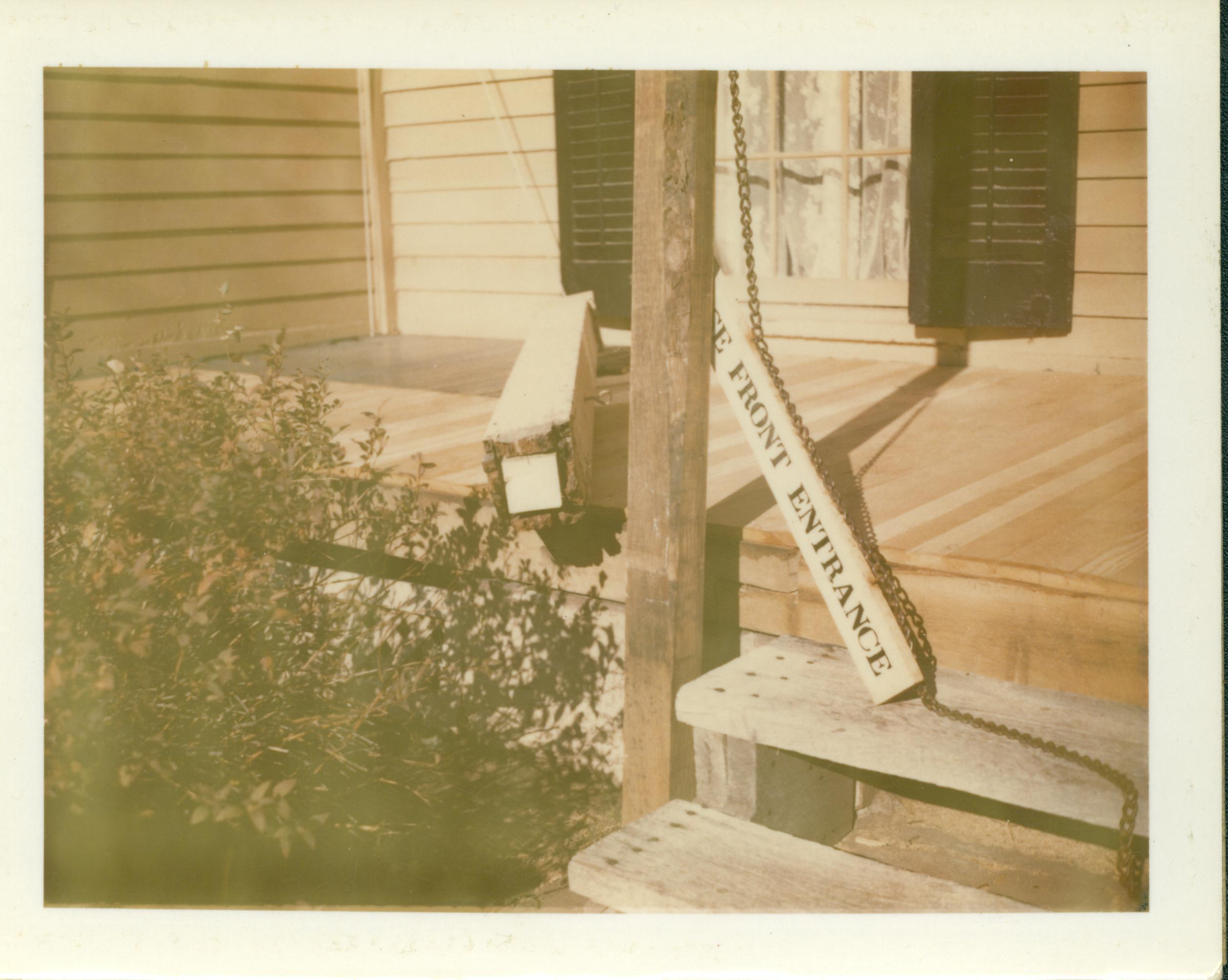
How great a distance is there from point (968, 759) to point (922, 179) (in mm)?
2813

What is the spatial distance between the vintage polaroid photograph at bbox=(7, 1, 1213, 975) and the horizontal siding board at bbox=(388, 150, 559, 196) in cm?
169

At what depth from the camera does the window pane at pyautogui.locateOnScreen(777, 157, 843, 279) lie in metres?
4.80

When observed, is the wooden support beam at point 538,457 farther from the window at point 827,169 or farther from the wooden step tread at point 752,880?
the window at point 827,169

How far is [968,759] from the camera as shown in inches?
79.5

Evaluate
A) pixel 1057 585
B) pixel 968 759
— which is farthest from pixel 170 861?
pixel 1057 585

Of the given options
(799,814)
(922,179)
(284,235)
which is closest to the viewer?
(799,814)

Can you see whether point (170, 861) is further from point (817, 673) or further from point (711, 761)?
point (817, 673)

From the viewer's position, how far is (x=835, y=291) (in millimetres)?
4809

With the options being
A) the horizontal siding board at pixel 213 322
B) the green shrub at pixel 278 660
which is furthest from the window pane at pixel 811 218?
the green shrub at pixel 278 660

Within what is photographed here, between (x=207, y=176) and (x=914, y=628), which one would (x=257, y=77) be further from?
(x=914, y=628)

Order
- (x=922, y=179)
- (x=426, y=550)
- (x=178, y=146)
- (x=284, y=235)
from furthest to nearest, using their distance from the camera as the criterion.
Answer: (x=284, y=235) → (x=178, y=146) → (x=922, y=179) → (x=426, y=550)

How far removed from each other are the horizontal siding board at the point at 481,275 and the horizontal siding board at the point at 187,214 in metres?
0.52

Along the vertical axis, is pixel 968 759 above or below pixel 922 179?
below

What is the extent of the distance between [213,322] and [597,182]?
1915mm
